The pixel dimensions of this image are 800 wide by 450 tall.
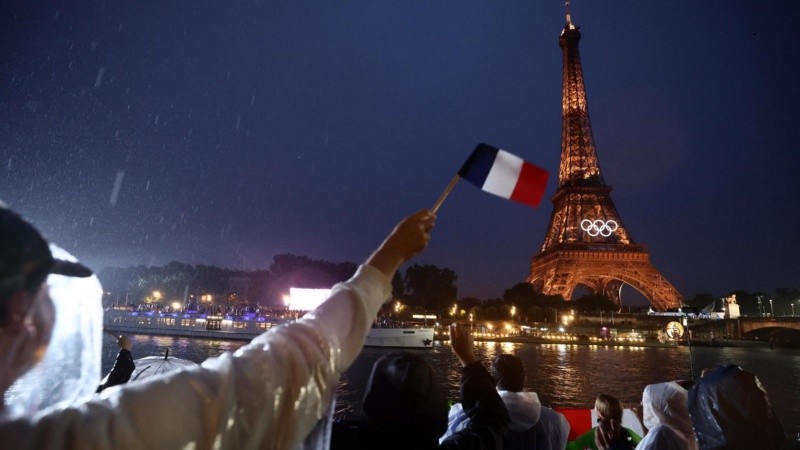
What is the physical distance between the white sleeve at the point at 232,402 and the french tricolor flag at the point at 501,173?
4.24 ft

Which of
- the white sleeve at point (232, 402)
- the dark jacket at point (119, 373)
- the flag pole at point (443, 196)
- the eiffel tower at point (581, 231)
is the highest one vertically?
the eiffel tower at point (581, 231)

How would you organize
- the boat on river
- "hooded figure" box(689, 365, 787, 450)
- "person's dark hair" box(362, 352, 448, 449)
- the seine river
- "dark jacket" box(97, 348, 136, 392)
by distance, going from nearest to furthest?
"person's dark hair" box(362, 352, 448, 449) < "hooded figure" box(689, 365, 787, 450) < "dark jacket" box(97, 348, 136, 392) < the seine river < the boat on river

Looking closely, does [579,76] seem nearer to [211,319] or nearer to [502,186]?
[211,319]

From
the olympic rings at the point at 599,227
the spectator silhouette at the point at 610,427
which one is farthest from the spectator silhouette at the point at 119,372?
the olympic rings at the point at 599,227

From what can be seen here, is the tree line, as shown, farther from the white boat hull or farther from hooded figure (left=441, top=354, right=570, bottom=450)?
hooded figure (left=441, top=354, right=570, bottom=450)

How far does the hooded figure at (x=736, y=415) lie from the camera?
2.13m

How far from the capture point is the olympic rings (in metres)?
56.1

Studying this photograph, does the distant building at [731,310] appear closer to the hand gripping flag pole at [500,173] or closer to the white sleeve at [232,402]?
the hand gripping flag pole at [500,173]

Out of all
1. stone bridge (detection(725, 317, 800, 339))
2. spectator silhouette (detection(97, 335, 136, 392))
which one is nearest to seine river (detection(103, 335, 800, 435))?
spectator silhouette (detection(97, 335, 136, 392))

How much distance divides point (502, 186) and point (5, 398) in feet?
6.50

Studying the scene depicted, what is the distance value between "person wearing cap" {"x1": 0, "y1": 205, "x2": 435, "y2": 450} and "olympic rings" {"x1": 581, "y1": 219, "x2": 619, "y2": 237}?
59956mm

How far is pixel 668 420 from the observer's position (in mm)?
3127

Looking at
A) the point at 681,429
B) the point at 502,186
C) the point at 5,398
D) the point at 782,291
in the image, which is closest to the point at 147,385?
the point at 5,398

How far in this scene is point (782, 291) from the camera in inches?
3169
